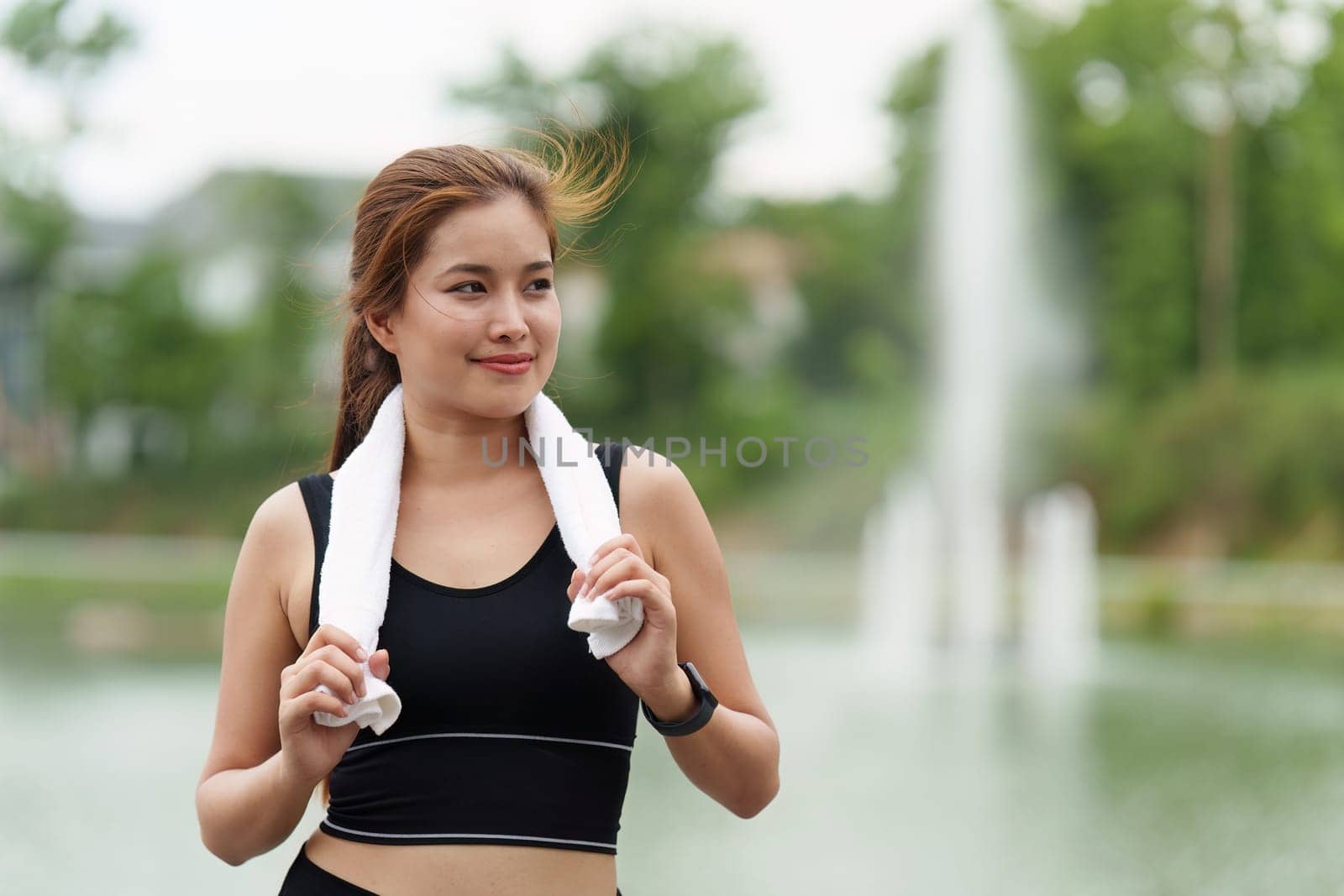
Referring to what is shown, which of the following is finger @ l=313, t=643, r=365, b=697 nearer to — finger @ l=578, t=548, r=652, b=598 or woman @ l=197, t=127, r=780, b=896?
woman @ l=197, t=127, r=780, b=896

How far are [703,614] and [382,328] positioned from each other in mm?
536

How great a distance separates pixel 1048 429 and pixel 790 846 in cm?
1878

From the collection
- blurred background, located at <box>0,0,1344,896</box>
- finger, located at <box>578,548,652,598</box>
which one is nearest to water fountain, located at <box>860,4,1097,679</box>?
→ blurred background, located at <box>0,0,1344,896</box>

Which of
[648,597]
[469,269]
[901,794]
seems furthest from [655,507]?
[901,794]

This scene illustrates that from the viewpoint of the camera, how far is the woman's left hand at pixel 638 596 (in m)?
1.59

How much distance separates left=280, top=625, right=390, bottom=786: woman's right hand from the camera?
62.2 inches

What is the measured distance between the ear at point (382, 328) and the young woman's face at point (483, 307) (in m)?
0.07

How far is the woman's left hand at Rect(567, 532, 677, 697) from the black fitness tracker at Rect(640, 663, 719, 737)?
0.19 ft

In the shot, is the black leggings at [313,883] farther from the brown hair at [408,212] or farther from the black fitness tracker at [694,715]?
the black fitness tracker at [694,715]

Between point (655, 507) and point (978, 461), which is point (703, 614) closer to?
point (655, 507)

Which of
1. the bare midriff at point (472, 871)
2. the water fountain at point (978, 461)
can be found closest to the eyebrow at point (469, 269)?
the bare midriff at point (472, 871)

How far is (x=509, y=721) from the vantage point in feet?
→ 5.69

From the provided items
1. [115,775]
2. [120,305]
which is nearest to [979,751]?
[115,775]

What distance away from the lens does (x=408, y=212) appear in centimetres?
180
